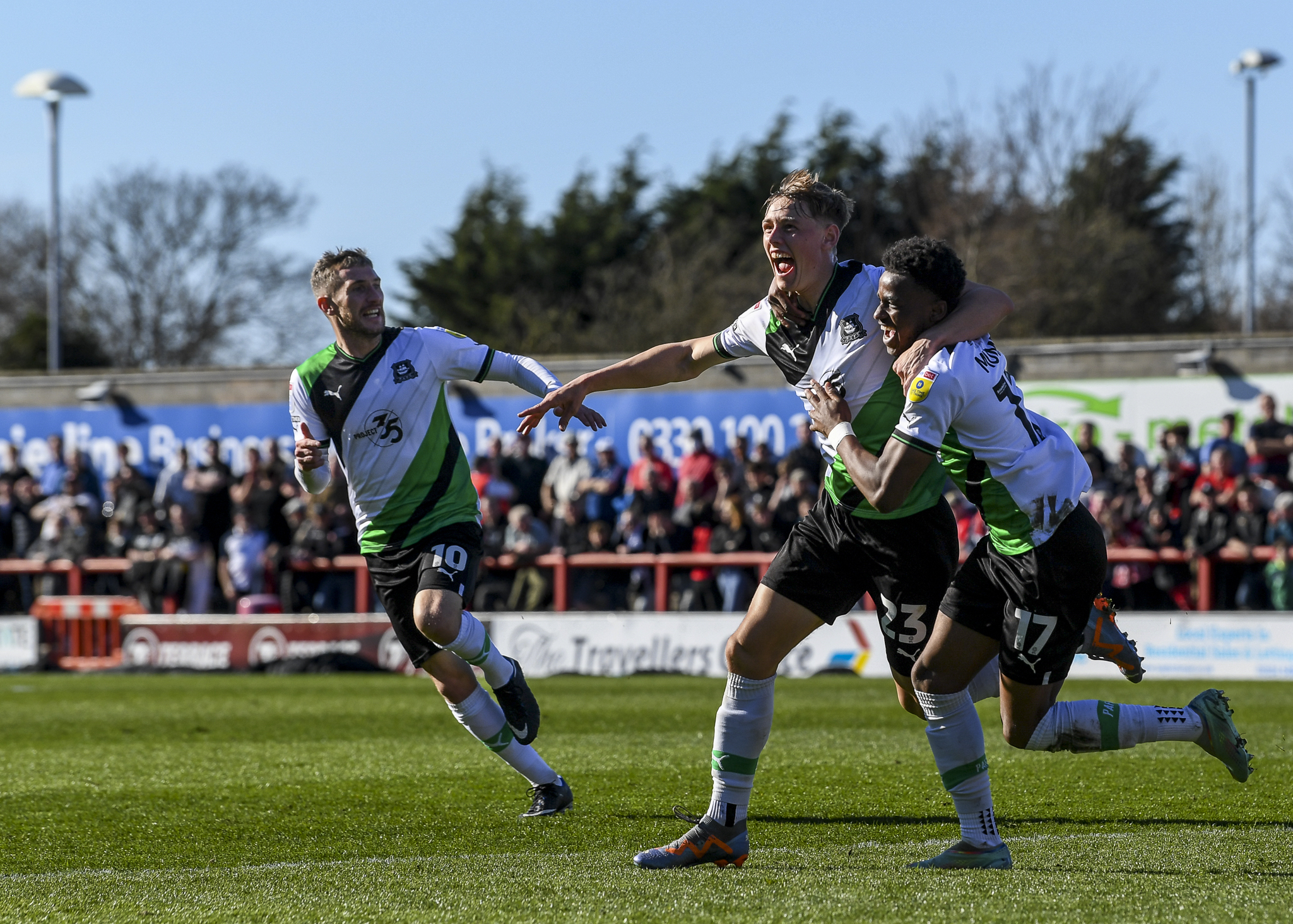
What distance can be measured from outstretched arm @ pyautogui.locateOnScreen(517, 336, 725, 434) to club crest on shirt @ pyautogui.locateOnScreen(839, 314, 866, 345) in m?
0.53

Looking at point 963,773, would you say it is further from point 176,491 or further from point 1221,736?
point 176,491

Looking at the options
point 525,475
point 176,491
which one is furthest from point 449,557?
point 176,491

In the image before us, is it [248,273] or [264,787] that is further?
[248,273]

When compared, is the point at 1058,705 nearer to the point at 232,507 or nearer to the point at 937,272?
the point at 937,272

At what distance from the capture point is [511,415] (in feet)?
69.9

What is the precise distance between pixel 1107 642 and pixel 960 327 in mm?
1367

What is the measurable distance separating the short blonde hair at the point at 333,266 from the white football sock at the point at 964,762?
3283mm

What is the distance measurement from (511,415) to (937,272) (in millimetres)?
16569

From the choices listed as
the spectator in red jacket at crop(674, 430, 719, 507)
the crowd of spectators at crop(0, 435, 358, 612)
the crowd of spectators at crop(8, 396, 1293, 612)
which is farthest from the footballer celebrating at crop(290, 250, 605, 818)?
the crowd of spectators at crop(0, 435, 358, 612)

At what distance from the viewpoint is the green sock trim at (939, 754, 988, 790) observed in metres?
5.02

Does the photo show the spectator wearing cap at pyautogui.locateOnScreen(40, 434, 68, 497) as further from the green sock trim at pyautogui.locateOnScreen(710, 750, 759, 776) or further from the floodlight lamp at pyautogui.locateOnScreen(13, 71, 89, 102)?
the green sock trim at pyautogui.locateOnScreen(710, 750, 759, 776)

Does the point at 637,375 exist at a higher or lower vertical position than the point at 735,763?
higher

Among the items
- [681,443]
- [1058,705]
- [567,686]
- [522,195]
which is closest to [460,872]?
[1058,705]

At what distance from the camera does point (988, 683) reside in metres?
5.51
